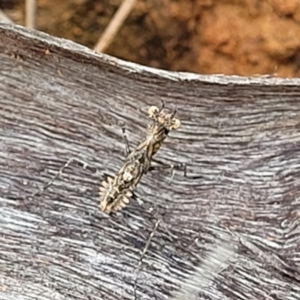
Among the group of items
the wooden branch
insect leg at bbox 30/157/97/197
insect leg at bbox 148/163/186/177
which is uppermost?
the wooden branch

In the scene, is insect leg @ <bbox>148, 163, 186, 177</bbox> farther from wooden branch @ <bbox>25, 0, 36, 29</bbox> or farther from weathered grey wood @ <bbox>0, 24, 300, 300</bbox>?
wooden branch @ <bbox>25, 0, 36, 29</bbox>

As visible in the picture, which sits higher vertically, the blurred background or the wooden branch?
the blurred background

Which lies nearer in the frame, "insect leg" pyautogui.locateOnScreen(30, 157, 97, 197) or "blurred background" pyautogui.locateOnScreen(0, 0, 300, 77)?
"insect leg" pyautogui.locateOnScreen(30, 157, 97, 197)

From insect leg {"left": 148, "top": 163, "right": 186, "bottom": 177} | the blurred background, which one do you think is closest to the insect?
insect leg {"left": 148, "top": 163, "right": 186, "bottom": 177}

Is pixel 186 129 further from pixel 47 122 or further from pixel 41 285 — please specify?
pixel 41 285

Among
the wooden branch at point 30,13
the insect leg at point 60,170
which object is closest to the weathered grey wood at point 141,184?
the insect leg at point 60,170

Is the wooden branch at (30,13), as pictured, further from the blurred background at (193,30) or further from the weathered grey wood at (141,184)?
the weathered grey wood at (141,184)
